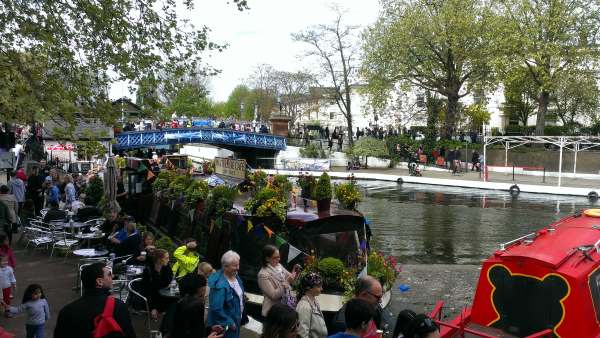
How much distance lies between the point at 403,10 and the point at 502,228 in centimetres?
2782

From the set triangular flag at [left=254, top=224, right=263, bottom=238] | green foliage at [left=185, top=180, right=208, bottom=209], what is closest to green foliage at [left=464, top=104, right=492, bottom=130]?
green foliage at [left=185, top=180, right=208, bottom=209]

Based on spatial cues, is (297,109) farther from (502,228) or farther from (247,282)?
(247,282)

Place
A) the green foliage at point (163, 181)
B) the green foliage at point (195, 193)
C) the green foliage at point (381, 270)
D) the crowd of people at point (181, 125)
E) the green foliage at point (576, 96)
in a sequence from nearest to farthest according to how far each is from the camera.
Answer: the green foliage at point (381, 270) < the green foliage at point (195, 193) < the green foliage at point (163, 181) < the green foliage at point (576, 96) < the crowd of people at point (181, 125)

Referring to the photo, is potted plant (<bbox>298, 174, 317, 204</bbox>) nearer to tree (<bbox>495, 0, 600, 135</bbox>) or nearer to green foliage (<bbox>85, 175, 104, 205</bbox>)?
green foliage (<bbox>85, 175, 104, 205</bbox>)

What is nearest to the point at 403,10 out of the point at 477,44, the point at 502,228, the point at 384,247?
the point at 477,44

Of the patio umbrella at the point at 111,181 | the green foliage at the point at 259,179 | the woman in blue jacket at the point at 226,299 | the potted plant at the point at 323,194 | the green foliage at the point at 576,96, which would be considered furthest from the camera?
the green foliage at the point at 576,96

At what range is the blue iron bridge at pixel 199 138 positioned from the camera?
3872 cm

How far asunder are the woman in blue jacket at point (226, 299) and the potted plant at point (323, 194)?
3969 millimetres

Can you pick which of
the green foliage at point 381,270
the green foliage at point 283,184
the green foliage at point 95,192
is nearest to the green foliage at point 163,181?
the green foliage at point 95,192

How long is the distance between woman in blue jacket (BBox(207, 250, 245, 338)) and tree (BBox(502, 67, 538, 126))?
1468 inches

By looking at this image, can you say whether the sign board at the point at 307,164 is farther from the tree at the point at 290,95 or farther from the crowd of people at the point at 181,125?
the tree at the point at 290,95

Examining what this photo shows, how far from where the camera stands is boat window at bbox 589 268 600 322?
6.94 meters

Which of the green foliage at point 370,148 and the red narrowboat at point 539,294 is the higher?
the green foliage at point 370,148

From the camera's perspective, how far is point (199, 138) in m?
41.8
